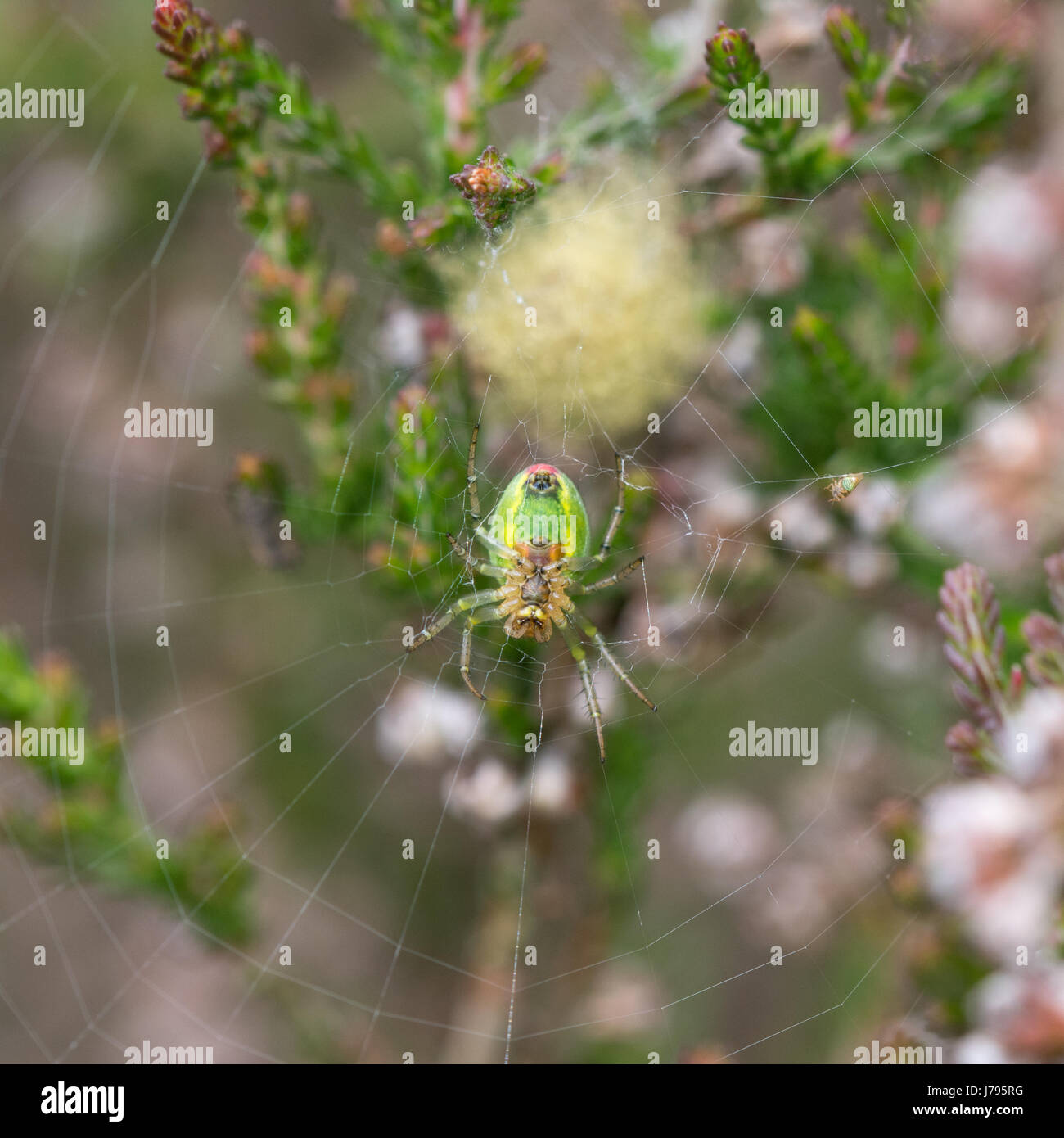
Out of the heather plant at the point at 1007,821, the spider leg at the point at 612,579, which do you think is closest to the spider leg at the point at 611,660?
the spider leg at the point at 612,579

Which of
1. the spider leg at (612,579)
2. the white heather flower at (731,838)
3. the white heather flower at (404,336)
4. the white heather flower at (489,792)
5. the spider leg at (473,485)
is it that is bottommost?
the white heather flower at (731,838)

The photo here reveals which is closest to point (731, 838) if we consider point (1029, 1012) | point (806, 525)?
point (806, 525)

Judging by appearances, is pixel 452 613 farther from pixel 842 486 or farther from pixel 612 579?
pixel 842 486

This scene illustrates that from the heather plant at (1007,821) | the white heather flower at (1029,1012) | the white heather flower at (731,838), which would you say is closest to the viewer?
the white heather flower at (1029,1012)

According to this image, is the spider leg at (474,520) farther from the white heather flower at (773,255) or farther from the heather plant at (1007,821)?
the heather plant at (1007,821)

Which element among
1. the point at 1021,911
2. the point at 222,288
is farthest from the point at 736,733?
the point at 222,288

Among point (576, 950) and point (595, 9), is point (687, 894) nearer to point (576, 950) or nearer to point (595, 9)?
point (576, 950)

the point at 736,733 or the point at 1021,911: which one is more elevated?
the point at 736,733
